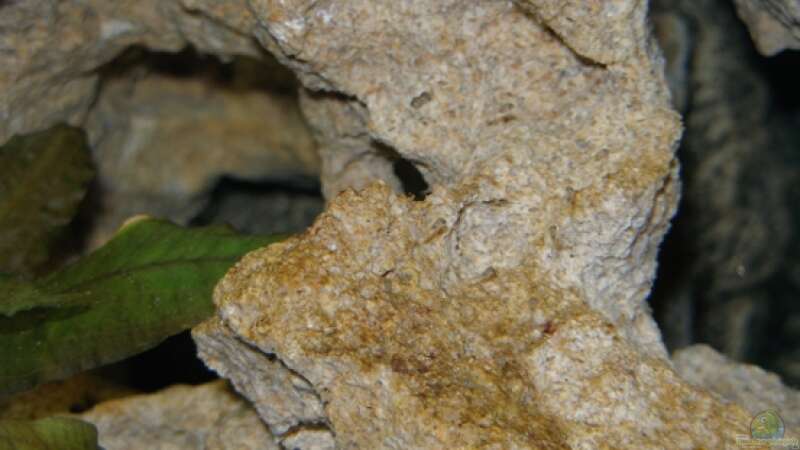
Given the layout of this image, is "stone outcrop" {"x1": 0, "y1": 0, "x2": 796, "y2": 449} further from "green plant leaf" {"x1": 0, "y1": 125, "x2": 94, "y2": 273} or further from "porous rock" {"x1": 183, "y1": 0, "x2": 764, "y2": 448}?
"green plant leaf" {"x1": 0, "y1": 125, "x2": 94, "y2": 273}

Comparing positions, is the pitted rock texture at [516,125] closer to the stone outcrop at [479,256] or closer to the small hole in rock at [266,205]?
the stone outcrop at [479,256]

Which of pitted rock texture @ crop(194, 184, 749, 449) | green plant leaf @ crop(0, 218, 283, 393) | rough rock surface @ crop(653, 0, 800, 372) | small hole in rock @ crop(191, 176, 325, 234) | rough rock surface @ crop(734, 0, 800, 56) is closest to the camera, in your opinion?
pitted rock texture @ crop(194, 184, 749, 449)

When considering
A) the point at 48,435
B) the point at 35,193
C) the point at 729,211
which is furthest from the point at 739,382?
the point at 35,193

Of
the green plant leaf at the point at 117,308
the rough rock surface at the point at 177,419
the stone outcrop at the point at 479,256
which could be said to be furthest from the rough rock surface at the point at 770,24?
the rough rock surface at the point at 177,419

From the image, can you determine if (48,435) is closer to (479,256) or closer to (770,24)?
(479,256)

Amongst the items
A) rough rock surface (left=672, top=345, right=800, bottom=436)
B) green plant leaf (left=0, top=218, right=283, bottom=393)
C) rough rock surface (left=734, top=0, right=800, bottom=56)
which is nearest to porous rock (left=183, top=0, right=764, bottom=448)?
green plant leaf (left=0, top=218, right=283, bottom=393)

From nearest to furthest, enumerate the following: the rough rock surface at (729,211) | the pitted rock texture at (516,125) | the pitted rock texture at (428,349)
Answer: the pitted rock texture at (428,349) → the pitted rock texture at (516,125) → the rough rock surface at (729,211)
